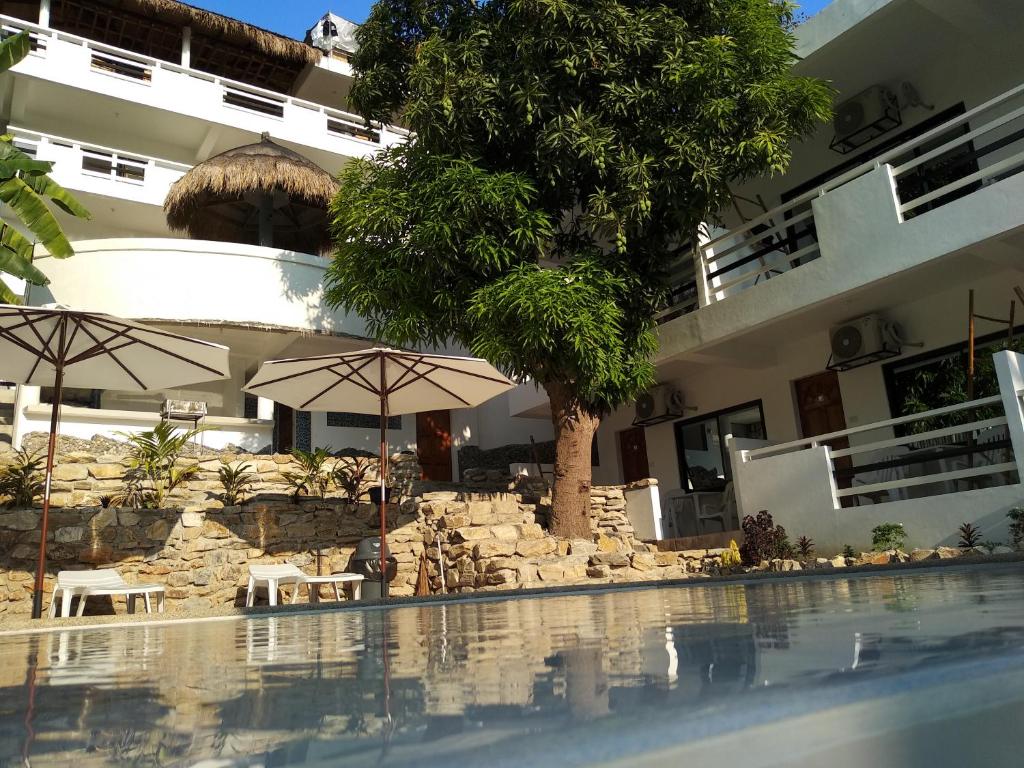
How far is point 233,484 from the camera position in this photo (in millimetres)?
11766

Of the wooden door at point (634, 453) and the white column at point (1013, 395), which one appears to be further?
the wooden door at point (634, 453)

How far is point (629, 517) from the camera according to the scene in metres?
13.8

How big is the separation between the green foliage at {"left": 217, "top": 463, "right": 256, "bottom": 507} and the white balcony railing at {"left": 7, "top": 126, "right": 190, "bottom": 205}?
769cm

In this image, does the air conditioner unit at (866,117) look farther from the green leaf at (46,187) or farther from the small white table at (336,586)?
the green leaf at (46,187)

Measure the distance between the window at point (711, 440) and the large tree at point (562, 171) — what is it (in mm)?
4309

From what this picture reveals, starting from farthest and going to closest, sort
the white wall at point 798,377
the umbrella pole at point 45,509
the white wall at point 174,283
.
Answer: the white wall at point 174,283 → the white wall at point 798,377 → the umbrella pole at point 45,509

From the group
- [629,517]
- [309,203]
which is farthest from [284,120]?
[629,517]

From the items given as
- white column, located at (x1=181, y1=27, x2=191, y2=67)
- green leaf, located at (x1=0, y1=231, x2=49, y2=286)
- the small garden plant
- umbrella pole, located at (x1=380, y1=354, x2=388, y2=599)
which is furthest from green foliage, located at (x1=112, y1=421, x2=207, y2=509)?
white column, located at (x1=181, y1=27, x2=191, y2=67)

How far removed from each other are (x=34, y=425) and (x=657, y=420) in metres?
11.0

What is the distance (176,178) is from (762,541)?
46.6ft

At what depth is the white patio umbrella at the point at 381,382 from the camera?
10.2 metres

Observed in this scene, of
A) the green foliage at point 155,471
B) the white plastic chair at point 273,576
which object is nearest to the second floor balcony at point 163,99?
the green foliage at point 155,471

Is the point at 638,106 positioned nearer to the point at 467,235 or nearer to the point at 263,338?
the point at 467,235

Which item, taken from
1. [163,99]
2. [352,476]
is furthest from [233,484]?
[163,99]
